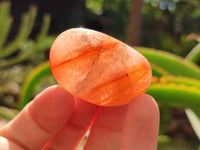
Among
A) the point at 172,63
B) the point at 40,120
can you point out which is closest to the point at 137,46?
the point at 172,63

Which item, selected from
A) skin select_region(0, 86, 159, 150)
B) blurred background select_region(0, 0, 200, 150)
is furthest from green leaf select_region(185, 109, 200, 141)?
skin select_region(0, 86, 159, 150)

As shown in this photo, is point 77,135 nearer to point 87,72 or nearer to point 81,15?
point 87,72

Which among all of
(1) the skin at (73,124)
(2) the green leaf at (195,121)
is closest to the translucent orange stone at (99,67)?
(1) the skin at (73,124)

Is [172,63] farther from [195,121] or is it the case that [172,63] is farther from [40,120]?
[40,120]

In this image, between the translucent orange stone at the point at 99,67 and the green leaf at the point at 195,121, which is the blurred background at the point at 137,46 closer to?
the green leaf at the point at 195,121

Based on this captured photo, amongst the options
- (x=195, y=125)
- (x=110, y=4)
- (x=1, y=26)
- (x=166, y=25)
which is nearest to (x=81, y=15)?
(x=110, y=4)
